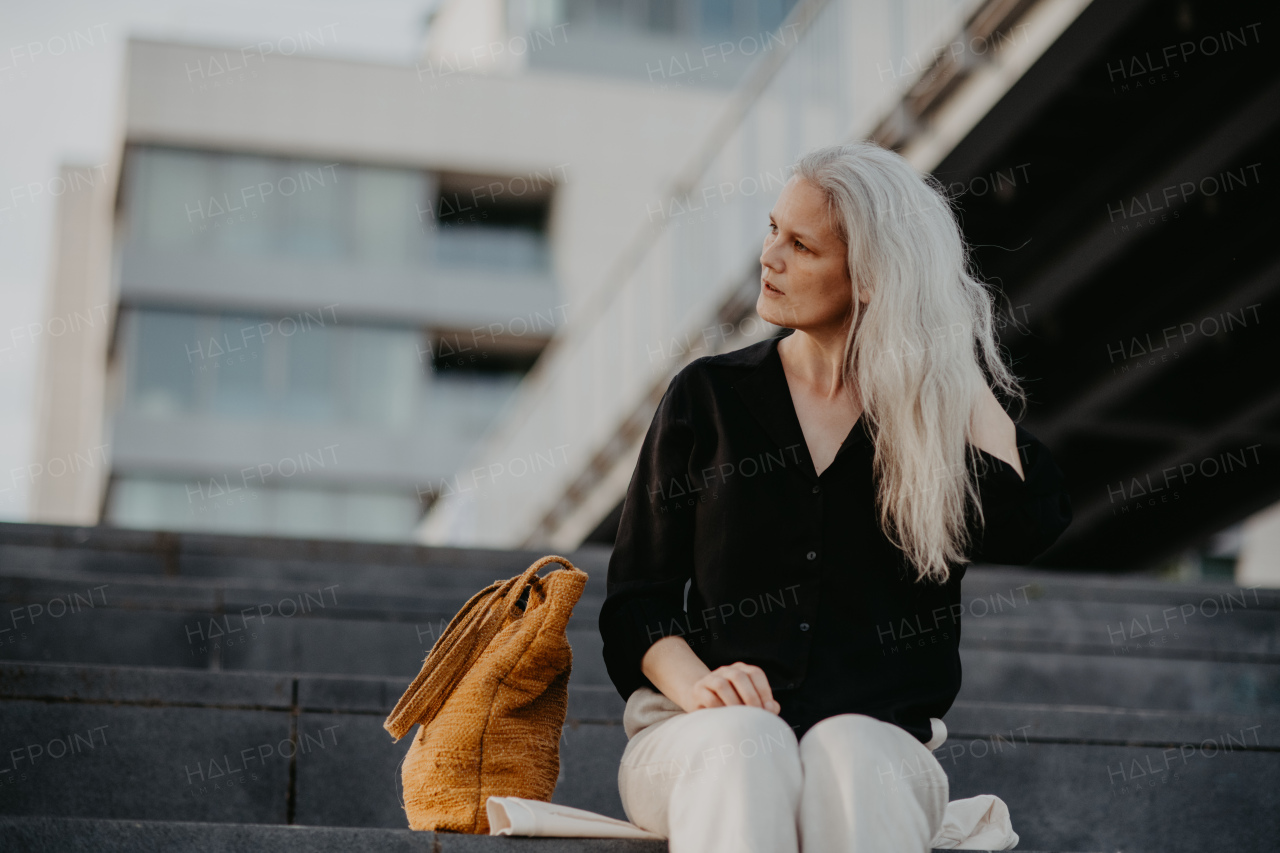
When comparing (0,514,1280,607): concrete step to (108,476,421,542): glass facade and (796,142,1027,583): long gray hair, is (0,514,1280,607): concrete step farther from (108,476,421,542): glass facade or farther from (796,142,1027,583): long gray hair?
→ (108,476,421,542): glass facade

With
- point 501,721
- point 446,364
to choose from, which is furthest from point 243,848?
point 446,364

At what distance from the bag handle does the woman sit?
8.3 inches

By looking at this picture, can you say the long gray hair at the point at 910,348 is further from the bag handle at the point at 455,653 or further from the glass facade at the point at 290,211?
the glass facade at the point at 290,211

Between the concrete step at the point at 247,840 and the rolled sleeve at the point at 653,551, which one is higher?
the rolled sleeve at the point at 653,551

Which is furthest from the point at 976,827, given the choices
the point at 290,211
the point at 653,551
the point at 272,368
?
the point at 290,211

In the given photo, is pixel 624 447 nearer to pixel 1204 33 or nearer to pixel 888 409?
pixel 1204 33

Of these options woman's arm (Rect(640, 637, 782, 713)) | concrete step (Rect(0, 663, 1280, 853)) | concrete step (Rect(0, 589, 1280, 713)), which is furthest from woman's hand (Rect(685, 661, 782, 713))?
concrete step (Rect(0, 589, 1280, 713))

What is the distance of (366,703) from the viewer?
12.7ft

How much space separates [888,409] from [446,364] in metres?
27.5

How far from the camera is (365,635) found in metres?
4.96

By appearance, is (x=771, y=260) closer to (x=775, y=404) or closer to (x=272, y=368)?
(x=775, y=404)

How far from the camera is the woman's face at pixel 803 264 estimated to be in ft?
9.50

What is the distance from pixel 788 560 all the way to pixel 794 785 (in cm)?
49

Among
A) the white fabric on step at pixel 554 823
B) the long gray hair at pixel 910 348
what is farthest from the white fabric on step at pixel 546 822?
the long gray hair at pixel 910 348
